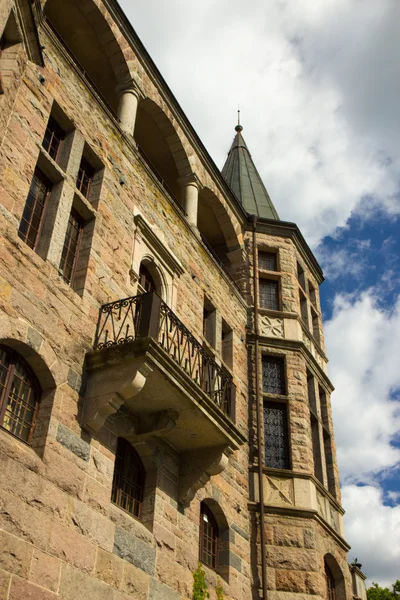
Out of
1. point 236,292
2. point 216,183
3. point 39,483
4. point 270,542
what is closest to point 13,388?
point 39,483

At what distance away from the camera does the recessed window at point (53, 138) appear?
10469mm

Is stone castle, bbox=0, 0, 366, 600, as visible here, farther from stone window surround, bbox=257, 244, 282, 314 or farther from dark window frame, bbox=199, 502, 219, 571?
stone window surround, bbox=257, 244, 282, 314

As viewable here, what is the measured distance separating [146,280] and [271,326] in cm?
542

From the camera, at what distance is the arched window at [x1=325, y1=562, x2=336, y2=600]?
14297 millimetres

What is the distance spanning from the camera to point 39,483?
7602 millimetres

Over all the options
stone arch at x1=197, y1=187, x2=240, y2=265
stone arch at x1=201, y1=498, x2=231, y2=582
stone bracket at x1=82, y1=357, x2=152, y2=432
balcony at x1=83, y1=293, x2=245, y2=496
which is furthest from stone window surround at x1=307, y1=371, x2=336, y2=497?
stone bracket at x1=82, y1=357, x2=152, y2=432

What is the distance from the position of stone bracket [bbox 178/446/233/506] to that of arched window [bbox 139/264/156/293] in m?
3.16

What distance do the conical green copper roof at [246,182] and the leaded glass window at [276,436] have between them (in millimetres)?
7272

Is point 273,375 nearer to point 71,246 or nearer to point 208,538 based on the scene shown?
point 208,538

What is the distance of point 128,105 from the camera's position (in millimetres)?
13953

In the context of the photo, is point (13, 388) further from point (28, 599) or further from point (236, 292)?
point (236, 292)

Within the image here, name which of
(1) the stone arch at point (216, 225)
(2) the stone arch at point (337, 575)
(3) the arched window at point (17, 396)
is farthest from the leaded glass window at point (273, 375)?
(3) the arched window at point (17, 396)

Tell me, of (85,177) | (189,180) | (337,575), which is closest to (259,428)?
(337,575)

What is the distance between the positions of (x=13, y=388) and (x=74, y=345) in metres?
1.33
